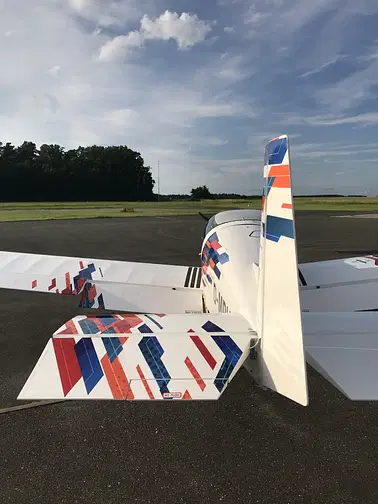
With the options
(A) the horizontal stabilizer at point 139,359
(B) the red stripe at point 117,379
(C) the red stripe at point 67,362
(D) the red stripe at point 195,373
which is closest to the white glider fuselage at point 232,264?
(A) the horizontal stabilizer at point 139,359

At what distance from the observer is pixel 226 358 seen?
96.4 inches

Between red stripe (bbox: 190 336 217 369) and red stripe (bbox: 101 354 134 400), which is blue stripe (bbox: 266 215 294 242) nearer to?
red stripe (bbox: 190 336 217 369)

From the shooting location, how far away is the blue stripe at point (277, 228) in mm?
2312

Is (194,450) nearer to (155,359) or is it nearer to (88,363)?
(155,359)

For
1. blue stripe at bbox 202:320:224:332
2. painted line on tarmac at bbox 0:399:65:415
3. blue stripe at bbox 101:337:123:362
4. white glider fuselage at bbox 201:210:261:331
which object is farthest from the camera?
painted line on tarmac at bbox 0:399:65:415

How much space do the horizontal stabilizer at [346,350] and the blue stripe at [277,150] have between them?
1267mm

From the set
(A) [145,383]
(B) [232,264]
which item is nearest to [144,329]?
(A) [145,383]

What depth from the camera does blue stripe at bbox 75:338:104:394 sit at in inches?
87.0

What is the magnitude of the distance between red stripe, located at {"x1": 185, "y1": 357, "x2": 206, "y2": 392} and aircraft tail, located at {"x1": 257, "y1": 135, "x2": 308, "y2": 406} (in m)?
0.48

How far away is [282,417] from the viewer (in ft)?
12.0

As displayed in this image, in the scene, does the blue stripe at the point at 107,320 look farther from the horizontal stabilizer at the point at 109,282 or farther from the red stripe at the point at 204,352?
the horizontal stabilizer at the point at 109,282

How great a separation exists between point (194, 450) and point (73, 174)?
283ft

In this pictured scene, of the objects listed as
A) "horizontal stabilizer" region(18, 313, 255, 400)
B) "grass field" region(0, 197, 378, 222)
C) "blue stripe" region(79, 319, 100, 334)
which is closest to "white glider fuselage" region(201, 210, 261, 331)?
"horizontal stabilizer" region(18, 313, 255, 400)

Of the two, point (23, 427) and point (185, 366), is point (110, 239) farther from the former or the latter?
point (185, 366)
